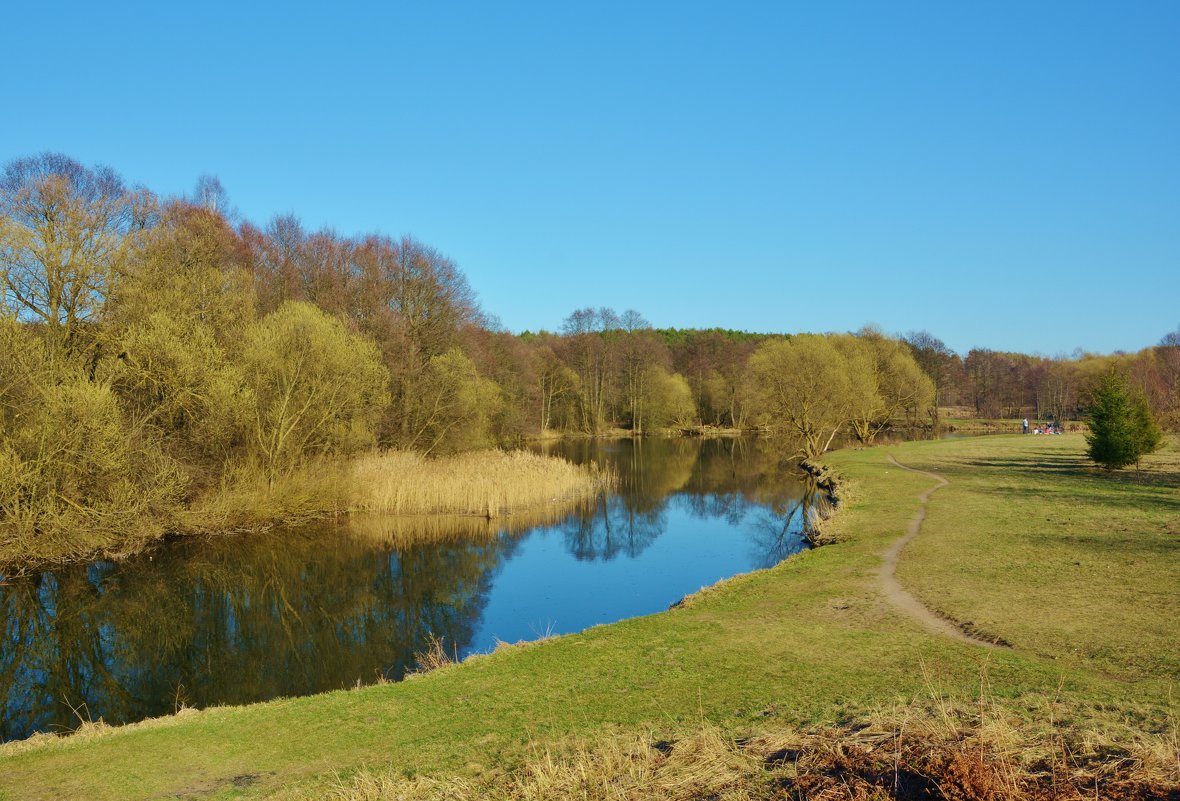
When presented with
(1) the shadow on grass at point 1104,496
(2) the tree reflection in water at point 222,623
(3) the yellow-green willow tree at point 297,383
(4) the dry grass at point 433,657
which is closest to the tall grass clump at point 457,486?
(3) the yellow-green willow tree at point 297,383

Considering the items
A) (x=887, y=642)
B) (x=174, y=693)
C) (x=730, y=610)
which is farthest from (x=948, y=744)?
(x=174, y=693)

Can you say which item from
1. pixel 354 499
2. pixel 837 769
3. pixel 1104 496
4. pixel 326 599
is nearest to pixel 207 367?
pixel 354 499

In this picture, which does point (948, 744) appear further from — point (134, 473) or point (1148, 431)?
point (1148, 431)

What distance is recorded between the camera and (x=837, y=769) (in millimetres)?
4652

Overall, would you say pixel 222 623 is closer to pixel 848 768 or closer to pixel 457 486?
pixel 457 486

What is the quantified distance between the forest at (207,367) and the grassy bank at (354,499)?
0.43 feet

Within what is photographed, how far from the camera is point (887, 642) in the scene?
28.5ft

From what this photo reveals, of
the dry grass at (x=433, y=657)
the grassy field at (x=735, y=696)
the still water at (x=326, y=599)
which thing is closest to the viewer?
the grassy field at (x=735, y=696)

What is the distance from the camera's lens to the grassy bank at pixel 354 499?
17.9m

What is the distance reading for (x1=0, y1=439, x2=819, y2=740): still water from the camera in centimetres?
1158

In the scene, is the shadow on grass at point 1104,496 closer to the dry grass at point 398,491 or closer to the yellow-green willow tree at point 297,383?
the dry grass at point 398,491

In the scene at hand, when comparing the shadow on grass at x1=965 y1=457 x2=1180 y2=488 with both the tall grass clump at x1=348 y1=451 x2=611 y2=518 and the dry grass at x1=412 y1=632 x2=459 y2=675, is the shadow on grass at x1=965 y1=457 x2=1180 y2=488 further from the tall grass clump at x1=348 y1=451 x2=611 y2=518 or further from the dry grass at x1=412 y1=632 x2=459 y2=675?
the dry grass at x1=412 y1=632 x2=459 y2=675

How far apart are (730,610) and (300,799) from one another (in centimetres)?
714

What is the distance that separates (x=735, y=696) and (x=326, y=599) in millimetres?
12014
